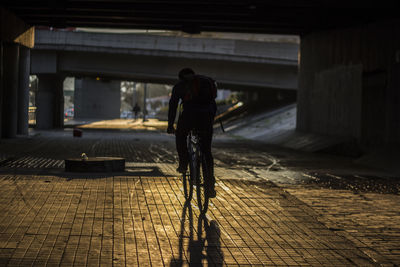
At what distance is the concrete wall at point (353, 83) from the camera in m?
16.1

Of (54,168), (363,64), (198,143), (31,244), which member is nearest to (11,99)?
(54,168)

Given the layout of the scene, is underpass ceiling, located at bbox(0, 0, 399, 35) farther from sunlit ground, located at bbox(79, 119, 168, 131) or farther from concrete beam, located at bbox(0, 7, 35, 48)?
sunlit ground, located at bbox(79, 119, 168, 131)

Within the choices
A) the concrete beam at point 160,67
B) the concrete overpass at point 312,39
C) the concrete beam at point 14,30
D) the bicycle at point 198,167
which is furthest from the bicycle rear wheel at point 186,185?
the concrete beam at point 160,67

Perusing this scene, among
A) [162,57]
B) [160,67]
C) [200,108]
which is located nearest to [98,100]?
[160,67]

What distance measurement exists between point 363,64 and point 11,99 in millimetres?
13208

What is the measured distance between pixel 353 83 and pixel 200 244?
578 inches

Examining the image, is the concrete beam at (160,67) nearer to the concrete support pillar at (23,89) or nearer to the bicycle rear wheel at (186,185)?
the concrete support pillar at (23,89)

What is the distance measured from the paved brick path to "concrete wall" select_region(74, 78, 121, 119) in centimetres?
5545

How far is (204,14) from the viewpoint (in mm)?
20250

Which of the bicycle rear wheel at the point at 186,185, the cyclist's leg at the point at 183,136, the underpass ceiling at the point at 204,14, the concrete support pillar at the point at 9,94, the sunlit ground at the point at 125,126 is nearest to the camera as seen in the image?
the cyclist's leg at the point at 183,136

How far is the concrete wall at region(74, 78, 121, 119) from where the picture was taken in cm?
6488

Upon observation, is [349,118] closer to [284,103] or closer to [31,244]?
[31,244]

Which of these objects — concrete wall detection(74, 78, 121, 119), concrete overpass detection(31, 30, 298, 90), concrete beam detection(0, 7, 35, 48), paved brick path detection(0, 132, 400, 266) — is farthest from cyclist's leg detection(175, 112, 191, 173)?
concrete wall detection(74, 78, 121, 119)

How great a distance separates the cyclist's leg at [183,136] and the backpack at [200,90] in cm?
26
